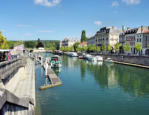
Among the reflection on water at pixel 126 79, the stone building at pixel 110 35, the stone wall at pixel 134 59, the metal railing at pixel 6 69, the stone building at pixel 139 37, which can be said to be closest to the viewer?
the metal railing at pixel 6 69

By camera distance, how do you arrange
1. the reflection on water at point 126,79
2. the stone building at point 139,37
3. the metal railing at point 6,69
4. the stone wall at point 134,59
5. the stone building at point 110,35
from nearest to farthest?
the metal railing at point 6,69 → the reflection on water at point 126,79 → the stone wall at point 134,59 → the stone building at point 139,37 → the stone building at point 110,35

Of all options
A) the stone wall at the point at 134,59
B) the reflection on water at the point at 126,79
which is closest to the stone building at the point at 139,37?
the stone wall at the point at 134,59

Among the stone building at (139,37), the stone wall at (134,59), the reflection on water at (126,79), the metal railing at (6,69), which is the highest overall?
the stone building at (139,37)

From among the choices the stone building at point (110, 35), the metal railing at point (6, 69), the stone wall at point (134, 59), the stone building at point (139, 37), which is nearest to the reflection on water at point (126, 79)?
the stone wall at point (134, 59)

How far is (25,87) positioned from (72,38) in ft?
505

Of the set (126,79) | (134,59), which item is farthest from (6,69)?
(134,59)

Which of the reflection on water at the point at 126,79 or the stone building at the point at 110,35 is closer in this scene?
the reflection on water at the point at 126,79

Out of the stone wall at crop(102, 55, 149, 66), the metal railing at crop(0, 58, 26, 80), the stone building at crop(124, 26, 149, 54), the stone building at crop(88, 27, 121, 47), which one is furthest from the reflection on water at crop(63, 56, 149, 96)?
the stone building at crop(88, 27, 121, 47)

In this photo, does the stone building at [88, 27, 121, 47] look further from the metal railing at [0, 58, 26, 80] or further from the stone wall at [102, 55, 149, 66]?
the metal railing at [0, 58, 26, 80]

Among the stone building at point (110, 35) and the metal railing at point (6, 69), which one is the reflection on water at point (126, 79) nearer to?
the metal railing at point (6, 69)

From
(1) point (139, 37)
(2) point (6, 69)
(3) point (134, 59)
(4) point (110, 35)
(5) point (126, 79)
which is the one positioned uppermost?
(4) point (110, 35)

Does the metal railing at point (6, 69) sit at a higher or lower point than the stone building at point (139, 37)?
lower

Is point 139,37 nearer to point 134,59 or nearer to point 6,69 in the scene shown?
point 134,59

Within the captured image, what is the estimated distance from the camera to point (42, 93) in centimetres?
1853
